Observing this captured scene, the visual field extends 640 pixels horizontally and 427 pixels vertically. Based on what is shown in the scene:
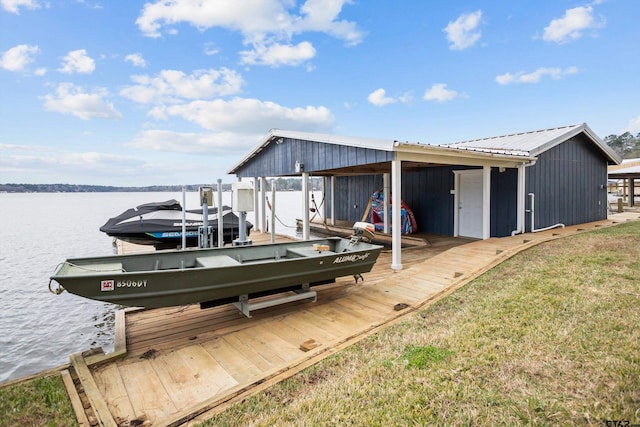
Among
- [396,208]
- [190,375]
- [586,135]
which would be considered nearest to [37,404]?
[190,375]

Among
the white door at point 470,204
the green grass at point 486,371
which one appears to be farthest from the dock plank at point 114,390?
the white door at point 470,204

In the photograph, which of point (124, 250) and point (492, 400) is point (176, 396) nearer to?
point (492, 400)

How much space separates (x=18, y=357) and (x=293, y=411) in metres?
5.22

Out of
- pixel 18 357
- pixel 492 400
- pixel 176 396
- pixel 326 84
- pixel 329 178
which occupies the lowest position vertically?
pixel 18 357

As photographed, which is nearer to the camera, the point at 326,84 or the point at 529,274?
the point at 529,274

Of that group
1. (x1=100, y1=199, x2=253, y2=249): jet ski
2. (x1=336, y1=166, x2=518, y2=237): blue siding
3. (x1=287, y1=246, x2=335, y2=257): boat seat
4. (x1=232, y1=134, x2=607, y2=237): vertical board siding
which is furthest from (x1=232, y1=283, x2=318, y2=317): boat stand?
(x1=336, y1=166, x2=518, y2=237): blue siding

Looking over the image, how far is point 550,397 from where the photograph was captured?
2295 millimetres

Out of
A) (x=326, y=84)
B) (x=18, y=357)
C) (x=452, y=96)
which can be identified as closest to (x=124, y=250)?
(x=18, y=357)

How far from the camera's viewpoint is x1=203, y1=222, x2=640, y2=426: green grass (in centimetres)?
218

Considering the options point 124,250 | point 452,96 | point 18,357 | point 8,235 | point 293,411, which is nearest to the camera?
point 293,411

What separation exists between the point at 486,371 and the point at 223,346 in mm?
2419

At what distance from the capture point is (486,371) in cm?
265

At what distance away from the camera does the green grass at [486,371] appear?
85.8 inches

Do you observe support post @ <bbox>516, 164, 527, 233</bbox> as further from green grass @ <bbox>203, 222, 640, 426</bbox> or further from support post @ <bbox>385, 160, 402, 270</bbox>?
green grass @ <bbox>203, 222, 640, 426</bbox>
